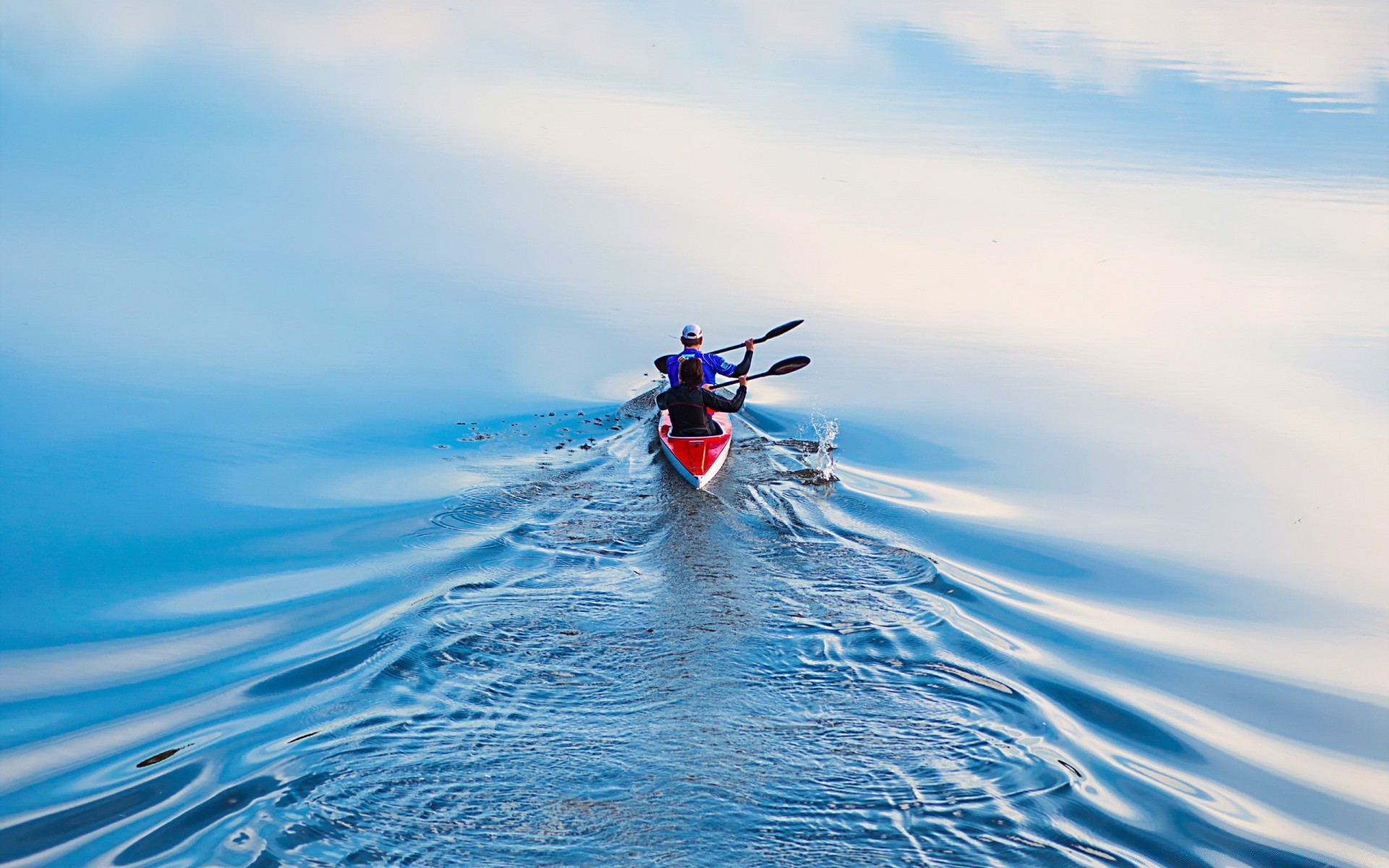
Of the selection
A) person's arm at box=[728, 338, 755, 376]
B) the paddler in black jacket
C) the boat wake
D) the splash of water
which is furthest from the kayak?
the boat wake

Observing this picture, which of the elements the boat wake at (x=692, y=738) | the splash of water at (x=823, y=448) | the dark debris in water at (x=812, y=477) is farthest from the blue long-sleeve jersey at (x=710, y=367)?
the boat wake at (x=692, y=738)

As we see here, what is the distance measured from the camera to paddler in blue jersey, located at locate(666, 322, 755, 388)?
46.1 feet

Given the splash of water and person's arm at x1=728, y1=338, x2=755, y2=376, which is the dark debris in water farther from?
person's arm at x1=728, y1=338, x2=755, y2=376

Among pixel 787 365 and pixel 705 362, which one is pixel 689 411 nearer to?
pixel 705 362

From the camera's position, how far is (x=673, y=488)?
39.9 ft

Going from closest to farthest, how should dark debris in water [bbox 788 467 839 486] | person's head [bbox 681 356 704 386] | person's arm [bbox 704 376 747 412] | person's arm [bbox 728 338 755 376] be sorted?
1. dark debris in water [bbox 788 467 839 486]
2. person's head [bbox 681 356 704 386]
3. person's arm [bbox 704 376 747 412]
4. person's arm [bbox 728 338 755 376]

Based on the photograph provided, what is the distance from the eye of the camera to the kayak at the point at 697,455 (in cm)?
1231

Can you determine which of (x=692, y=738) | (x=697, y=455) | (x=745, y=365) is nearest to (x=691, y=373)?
(x=697, y=455)

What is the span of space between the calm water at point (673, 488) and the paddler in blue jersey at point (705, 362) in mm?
647

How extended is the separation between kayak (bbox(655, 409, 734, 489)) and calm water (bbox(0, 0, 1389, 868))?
0.63 feet

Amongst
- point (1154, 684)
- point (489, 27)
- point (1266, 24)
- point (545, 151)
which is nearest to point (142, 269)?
point (545, 151)

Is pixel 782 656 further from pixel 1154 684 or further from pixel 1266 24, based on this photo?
pixel 1266 24

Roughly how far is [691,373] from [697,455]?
3.03 ft

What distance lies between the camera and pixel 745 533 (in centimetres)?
1104
